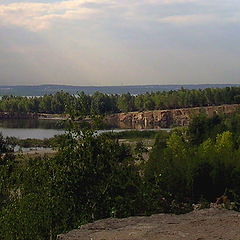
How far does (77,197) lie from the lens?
28.5ft

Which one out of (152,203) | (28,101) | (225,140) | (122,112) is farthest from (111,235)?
(28,101)

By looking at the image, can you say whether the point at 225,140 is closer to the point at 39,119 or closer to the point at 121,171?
the point at 121,171

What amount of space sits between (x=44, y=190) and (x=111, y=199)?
1217 millimetres

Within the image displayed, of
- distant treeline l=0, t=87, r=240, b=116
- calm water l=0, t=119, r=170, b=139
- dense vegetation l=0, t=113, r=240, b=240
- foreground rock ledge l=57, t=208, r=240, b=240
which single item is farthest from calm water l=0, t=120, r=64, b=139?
foreground rock ledge l=57, t=208, r=240, b=240

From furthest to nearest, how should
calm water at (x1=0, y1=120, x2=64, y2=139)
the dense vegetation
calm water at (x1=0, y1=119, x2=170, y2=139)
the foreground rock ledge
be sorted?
calm water at (x1=0, y1=120, x2=64, y2=139) → calm water at (x1=0, y1=119, x2=170, y2=139) → the dense vegetation → the foreground rock ledge

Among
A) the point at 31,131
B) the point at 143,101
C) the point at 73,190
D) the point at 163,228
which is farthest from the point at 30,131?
the point at 163,228

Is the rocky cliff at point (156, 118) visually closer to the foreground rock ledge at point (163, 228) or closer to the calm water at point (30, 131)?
the calm water at point (30, 131)

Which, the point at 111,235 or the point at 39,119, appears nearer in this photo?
the point at 111,235

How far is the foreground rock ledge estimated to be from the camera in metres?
Result: 6.90

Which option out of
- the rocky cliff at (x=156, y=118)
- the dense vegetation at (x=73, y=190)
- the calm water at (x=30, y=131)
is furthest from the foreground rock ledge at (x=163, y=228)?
the rocky cliff at (x=156, y=118)

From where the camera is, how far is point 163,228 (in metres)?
7.41

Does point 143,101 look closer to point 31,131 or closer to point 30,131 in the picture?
point 31,131

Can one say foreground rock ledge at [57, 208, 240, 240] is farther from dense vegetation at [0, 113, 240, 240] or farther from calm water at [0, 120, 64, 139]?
calm water at [0, 120, 64, 139]

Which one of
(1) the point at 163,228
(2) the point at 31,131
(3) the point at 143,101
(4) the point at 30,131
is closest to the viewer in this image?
(1) the point at 163,228
